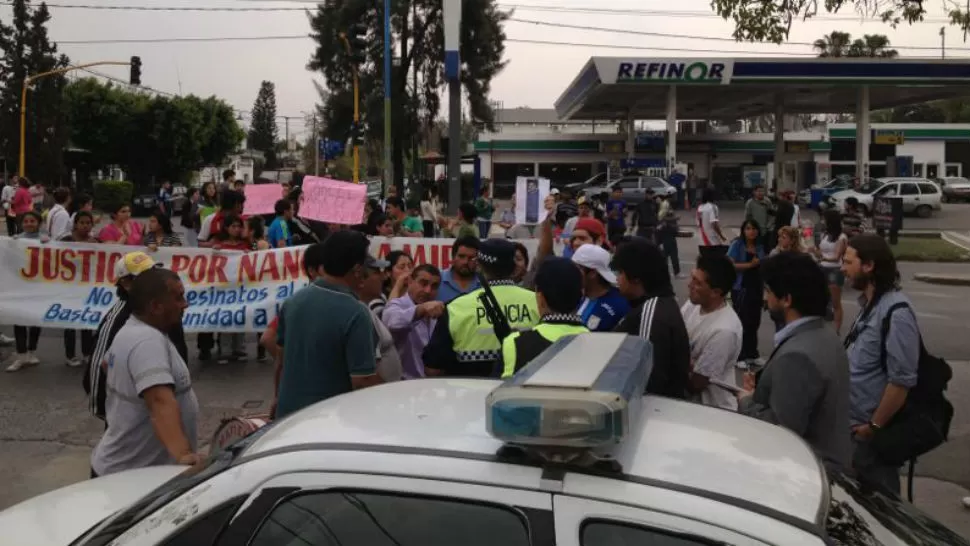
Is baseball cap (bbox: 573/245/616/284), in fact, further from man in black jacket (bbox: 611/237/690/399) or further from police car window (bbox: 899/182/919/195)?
police car window (bbox: 899/182/919/195)

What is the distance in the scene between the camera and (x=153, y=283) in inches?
159

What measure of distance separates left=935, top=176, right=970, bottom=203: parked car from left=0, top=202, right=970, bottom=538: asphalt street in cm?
4429

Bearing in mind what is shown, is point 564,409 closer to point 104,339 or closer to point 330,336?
point 330,336

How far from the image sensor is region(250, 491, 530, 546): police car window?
213 centimetres

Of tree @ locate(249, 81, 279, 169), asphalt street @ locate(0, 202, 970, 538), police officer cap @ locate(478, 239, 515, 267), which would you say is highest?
tree @ locate(249, 81, 279, 169)

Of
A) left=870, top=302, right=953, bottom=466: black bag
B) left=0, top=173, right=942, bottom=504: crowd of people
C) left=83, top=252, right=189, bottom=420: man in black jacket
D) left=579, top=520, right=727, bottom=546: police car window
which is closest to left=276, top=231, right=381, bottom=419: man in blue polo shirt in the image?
left=0, top=173, right=942, bottom=504: crowd of people

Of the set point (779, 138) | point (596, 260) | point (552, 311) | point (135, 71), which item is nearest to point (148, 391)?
point (552, 311)

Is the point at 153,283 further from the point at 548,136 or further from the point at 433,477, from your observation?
the point at 548,136

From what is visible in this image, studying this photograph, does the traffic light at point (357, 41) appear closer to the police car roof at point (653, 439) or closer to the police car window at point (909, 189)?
the police car roof at point (653, 439)

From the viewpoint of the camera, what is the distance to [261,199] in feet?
37.4

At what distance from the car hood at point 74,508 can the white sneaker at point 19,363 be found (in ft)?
22.4

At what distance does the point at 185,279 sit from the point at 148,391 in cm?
660

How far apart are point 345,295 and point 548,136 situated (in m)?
58.5

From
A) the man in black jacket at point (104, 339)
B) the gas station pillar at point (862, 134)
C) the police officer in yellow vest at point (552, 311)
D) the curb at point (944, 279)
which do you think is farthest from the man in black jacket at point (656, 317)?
the gas station pillar at point (862, 134)
